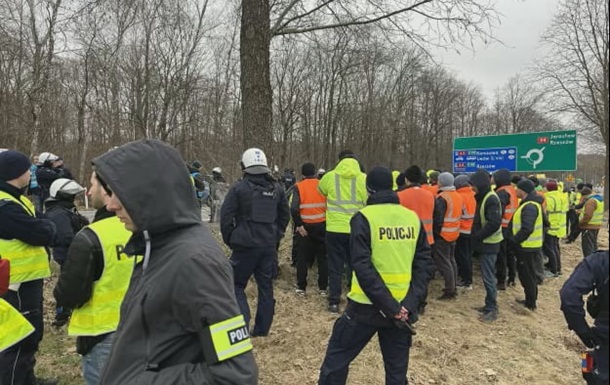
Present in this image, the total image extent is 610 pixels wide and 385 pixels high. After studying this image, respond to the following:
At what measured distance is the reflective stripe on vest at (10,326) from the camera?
10.3 ft

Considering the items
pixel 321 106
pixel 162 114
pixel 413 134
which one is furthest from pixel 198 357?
pixel 413 134

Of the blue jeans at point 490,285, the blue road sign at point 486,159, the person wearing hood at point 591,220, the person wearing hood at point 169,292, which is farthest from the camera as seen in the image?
the blue road sign at point 486,159

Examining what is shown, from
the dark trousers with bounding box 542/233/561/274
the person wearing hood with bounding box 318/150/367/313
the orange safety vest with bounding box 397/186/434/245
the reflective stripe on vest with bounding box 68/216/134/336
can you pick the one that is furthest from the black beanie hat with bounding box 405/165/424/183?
the dark trousers with bounding box 542/233/561/274

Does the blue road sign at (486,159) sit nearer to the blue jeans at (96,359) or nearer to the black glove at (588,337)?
the black glove at (588,337)

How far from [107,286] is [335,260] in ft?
13.6

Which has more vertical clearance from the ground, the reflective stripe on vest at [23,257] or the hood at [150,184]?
the hood at [150,184]

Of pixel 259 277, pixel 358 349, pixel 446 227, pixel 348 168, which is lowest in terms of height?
pixel 358 349

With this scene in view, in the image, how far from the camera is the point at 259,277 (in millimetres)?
5539

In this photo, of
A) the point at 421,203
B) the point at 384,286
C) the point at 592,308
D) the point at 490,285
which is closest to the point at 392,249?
the point at 384,286

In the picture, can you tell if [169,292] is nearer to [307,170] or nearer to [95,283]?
[95,283]

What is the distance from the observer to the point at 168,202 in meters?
1.67

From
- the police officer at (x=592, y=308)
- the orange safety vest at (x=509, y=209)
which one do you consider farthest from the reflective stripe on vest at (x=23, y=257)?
the orange safety vest at (x=509, y=209)

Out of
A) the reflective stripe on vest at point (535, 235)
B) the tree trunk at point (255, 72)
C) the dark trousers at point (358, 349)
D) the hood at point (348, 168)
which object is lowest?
the dark trousers at point (358, 349)

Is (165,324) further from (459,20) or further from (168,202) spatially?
(459,20)
